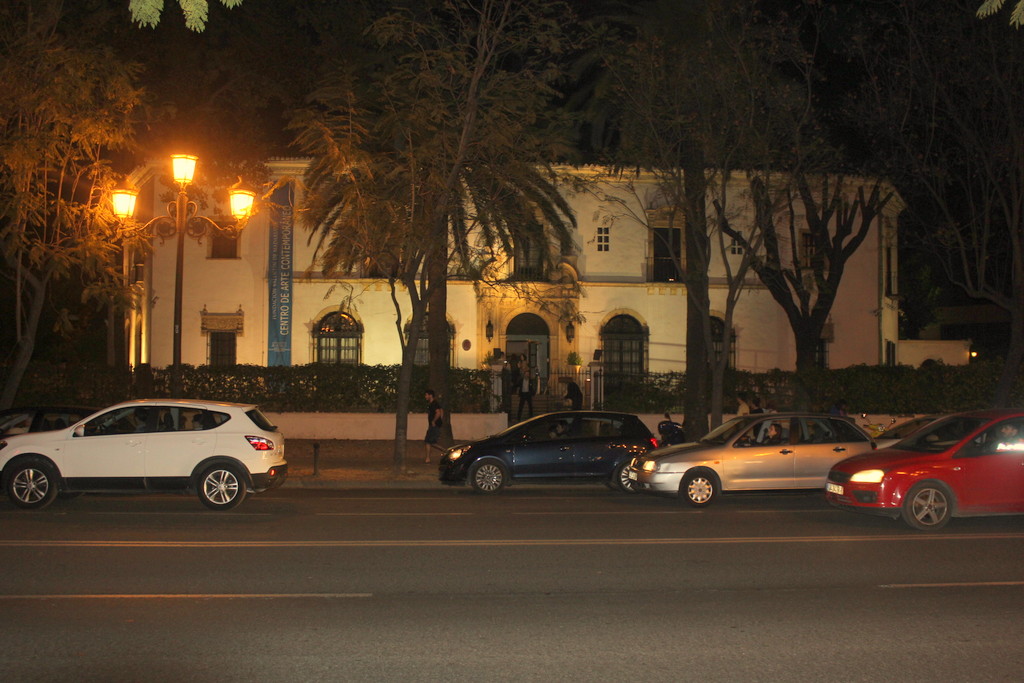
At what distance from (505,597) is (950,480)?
6933mm

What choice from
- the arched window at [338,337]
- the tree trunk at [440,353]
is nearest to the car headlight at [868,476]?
the tree trunk at [440,353]

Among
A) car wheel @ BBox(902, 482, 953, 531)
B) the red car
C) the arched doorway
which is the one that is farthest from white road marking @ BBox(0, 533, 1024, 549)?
the arched doorway

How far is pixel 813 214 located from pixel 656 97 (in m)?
7.24

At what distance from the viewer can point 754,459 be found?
15.5m

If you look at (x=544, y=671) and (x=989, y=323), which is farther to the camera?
(x=989, y=323)

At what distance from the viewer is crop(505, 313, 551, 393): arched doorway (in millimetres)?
34844

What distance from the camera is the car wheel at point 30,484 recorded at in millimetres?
14172

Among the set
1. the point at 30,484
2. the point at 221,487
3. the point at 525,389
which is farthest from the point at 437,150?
the point at 525,389

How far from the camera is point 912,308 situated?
4956cm

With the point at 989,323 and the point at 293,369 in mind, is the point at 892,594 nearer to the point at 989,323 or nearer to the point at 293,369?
the point at 293,369

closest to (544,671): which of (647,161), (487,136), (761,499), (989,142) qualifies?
(761,499)

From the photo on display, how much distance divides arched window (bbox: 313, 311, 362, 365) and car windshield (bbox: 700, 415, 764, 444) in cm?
1928

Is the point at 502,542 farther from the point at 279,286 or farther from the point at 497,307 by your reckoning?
the point at 279,286

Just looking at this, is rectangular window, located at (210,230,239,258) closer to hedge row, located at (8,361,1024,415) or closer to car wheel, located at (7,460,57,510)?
hedge row, located at (8,361,1024,415)
